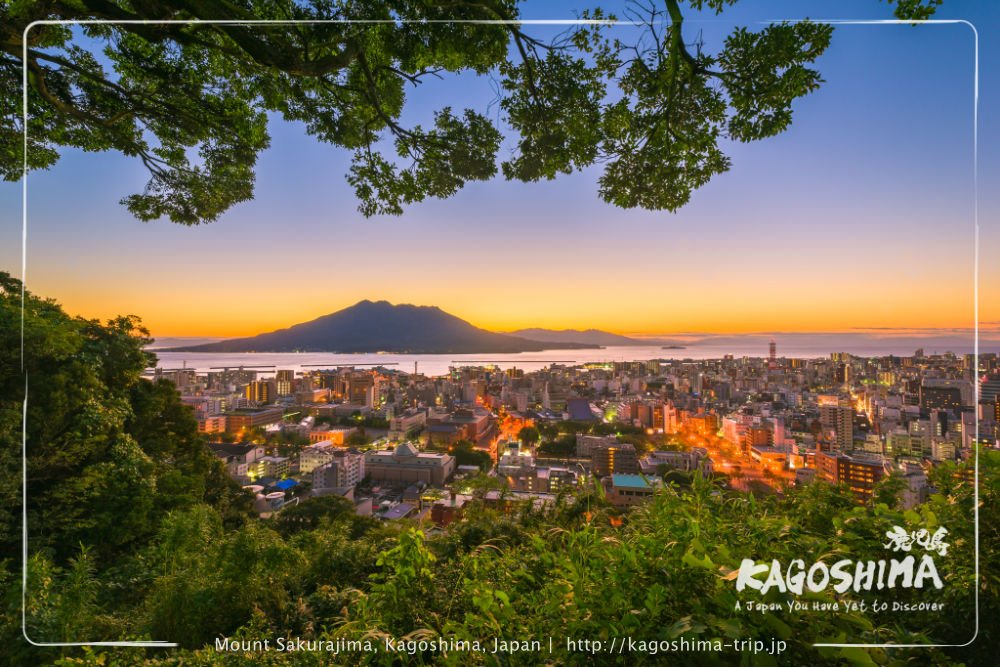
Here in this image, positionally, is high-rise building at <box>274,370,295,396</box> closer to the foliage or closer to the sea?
the sea

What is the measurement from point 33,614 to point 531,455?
2670mm

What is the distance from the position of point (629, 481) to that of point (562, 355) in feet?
2.88

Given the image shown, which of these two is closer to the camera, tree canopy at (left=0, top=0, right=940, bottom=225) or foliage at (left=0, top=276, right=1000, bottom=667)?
foliage at (left=0, top=276, right=1000, bottom=667)

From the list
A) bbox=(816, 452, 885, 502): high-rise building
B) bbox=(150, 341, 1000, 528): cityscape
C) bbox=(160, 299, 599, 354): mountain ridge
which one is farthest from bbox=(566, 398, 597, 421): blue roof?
bbox=(816, 452, 885, 502): high-rise building

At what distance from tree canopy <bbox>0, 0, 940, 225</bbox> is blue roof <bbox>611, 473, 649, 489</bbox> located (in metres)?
1.73

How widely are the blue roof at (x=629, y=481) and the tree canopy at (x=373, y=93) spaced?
173 centimetres

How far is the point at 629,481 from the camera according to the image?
6.34 ft

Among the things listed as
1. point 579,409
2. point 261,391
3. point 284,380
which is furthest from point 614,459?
point 261,391

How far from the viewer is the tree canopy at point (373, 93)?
199cm

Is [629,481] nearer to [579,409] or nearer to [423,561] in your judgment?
[579,409]

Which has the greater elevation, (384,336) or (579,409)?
(384,336)

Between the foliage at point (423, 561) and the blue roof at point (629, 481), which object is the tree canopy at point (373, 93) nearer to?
the foliage at point (423, 561)

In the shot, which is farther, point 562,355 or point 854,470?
point 562,355

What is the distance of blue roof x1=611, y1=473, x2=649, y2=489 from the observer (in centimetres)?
189
